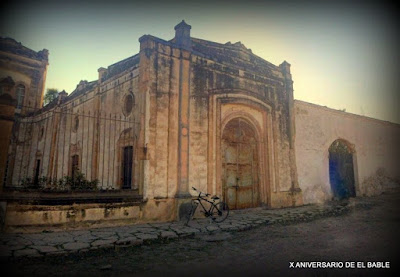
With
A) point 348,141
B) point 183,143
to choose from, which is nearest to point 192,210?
point 183,143

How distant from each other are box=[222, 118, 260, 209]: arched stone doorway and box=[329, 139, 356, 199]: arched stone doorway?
207 inches

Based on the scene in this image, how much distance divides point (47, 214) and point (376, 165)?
17.3 metres

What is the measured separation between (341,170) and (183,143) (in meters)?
10.1

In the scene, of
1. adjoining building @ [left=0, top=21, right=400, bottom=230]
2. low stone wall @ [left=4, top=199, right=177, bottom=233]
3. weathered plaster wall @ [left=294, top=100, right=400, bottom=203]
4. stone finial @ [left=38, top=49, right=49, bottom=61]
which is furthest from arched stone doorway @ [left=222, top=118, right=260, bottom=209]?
stone finial @ [left=38, top=49, right=49, bottom=61]

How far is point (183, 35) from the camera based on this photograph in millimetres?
8719

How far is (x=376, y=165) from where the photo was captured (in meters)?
15.6

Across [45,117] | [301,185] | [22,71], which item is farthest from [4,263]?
[22,71]

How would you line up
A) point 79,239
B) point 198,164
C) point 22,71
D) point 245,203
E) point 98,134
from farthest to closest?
point 22,71
point 98,134
point 245,203
point 198,164
point 79,239

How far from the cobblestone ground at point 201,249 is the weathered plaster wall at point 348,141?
507 cm

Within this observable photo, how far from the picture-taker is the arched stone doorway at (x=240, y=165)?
9557mm

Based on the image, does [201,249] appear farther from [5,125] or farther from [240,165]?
[240,165]

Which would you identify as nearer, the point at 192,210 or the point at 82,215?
the point at 82,215

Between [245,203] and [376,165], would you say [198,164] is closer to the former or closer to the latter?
[245,203]

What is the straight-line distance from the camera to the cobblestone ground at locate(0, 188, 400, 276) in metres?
3.72
